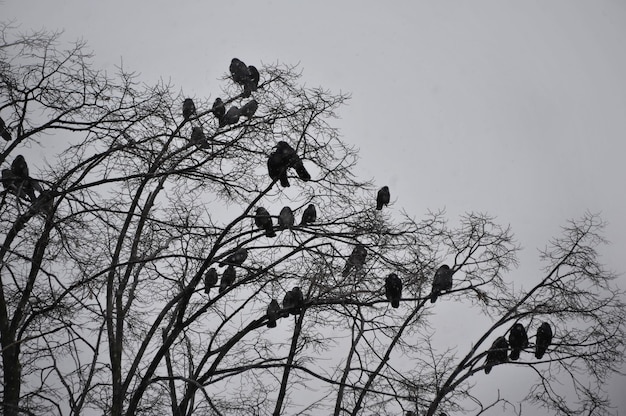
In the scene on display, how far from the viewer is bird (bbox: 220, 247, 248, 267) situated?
7975 mm

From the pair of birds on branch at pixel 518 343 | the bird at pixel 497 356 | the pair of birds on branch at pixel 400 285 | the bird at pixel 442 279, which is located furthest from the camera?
the bird at pixel 497 356

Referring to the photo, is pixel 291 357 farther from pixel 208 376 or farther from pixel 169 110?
pixel 169 110

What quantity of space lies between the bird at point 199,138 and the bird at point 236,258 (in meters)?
1.44

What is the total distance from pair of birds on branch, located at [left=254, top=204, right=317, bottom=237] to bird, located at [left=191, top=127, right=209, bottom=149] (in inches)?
45.6

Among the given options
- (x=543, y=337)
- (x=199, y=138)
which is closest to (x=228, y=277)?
(x=199, y=138)

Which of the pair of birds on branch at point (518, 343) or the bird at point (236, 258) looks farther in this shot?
the pair of birds on branch at point (518, 343)

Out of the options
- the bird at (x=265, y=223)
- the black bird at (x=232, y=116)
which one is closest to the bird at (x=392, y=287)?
the bird at (x=265, y=223)

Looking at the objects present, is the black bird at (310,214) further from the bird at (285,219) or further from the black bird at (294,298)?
the black bird at (294,298)

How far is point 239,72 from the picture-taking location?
27.2 ft

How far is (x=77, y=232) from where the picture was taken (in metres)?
8.61

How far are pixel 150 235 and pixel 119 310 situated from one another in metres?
1.44

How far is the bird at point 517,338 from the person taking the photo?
902cm

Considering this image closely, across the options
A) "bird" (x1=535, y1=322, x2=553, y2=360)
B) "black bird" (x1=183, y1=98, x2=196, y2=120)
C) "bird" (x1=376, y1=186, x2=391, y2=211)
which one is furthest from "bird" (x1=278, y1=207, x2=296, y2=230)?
"bird" (x1=535, y1=322, x2=553, y2=360)

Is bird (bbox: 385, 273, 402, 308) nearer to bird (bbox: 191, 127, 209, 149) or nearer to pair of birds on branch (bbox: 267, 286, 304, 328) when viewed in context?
pair of birds on branch (bbox: 267, 286, 304, 328)
